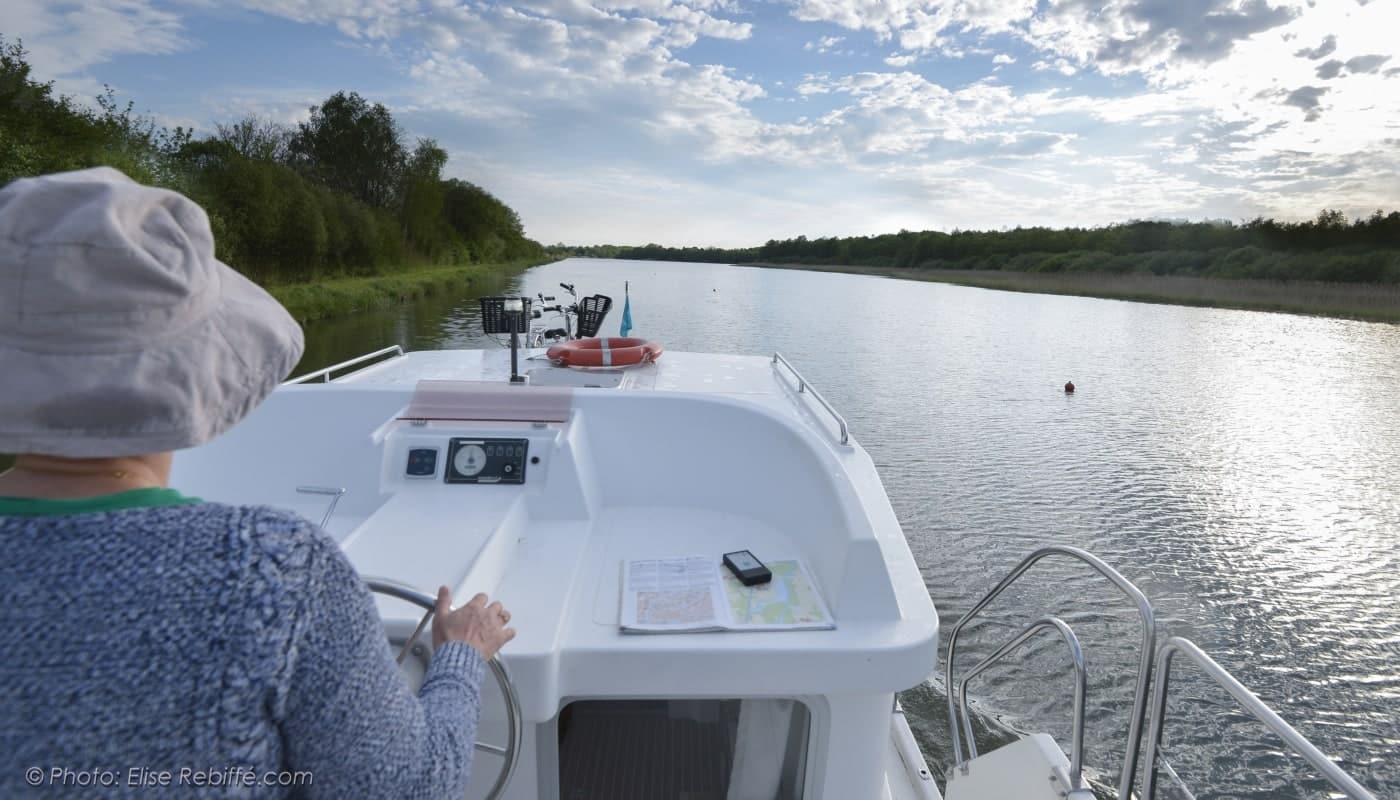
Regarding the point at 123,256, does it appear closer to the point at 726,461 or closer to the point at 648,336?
the point at 726,461

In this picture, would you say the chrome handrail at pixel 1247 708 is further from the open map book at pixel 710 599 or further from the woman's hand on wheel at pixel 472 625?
the woman's hand on wheel at pixel 472 625

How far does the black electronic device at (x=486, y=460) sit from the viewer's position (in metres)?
2.28

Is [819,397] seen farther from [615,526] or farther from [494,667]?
[494,667]

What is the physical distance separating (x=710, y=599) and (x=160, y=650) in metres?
1.31

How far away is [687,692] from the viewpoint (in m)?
1.56

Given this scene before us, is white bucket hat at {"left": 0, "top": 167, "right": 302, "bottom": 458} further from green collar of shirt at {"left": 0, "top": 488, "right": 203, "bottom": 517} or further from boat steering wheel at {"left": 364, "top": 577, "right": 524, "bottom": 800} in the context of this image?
boat steering wheel at {"left": 364, "top": 577, "right": 524, "bottom": 800}

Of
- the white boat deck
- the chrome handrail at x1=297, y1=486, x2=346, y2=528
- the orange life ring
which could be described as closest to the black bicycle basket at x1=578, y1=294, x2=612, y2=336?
the orange life ring

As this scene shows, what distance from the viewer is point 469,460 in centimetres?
229

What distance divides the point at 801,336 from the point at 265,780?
16.3m

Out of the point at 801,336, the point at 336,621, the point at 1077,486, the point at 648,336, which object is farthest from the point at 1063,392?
the point at 336,621

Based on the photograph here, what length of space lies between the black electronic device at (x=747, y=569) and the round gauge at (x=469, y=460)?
0.80m

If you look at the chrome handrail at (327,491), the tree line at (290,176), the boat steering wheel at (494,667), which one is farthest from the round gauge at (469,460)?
the tree line at (290,176)

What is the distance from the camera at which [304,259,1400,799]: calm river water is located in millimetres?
3758

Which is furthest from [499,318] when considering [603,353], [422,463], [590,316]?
[590,316]
